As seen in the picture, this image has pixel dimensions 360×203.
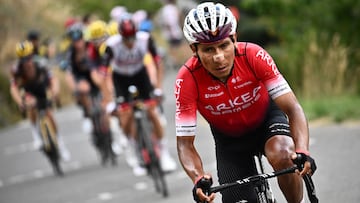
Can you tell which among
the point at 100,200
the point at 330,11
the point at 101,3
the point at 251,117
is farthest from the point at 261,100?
the point at 101,3

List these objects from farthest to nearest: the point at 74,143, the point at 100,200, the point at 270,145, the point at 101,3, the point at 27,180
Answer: the point at 101,3 < the point at 74,143 < the point at 27,180 < the point at 100,200 < the point at 270,145

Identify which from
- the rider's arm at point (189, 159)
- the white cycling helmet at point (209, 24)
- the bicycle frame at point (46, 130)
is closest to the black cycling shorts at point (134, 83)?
the bicycle frame at point (46, 130)

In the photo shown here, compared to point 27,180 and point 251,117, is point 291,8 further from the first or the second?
point 251,117

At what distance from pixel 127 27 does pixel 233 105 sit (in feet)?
19.4

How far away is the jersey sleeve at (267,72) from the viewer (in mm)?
7305

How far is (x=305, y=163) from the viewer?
661 cm

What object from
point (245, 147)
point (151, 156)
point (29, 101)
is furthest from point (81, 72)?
point (245, 147)

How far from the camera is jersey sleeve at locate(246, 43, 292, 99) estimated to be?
24.0 ft

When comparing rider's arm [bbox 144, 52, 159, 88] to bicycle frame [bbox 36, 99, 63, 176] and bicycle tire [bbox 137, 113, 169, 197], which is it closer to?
bicycle tire [bbox 137, 113, 169, 197]

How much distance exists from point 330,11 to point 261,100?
498 inches

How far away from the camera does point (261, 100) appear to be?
769 cm

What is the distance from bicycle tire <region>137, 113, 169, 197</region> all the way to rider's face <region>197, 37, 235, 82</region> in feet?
18.8

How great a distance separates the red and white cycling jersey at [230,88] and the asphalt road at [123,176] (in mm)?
2709

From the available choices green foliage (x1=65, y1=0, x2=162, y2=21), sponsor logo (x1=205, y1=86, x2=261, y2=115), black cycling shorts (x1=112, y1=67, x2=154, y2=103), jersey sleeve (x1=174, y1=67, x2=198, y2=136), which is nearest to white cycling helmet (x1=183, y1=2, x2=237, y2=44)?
jersey sleeve (x1=174, y1=67, x2=198, y2=136)
